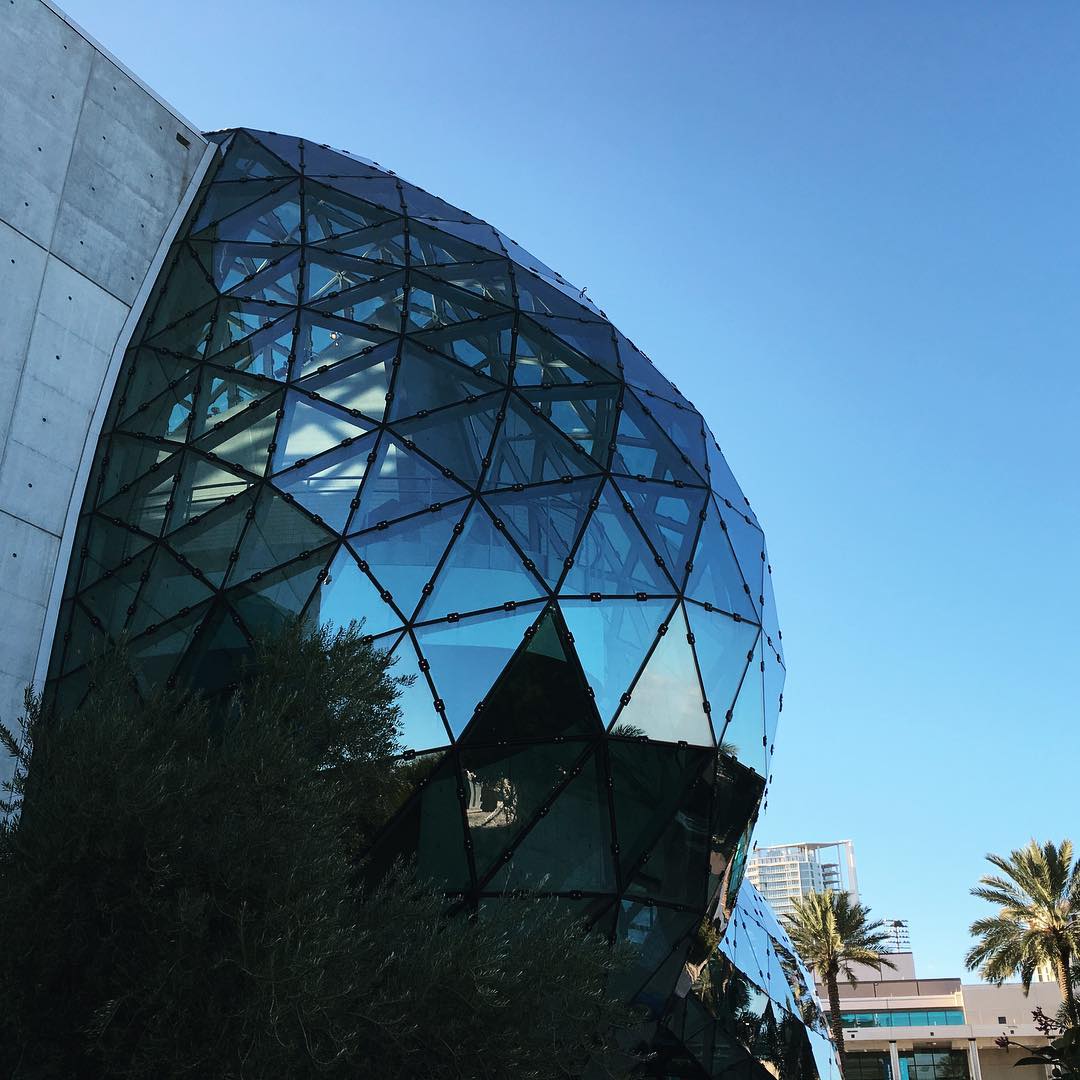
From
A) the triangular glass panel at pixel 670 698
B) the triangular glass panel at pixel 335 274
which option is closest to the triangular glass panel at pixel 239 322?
the triangular glass panel at pixel 335 274

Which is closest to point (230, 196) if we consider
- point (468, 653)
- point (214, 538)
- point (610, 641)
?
point (214, 538)

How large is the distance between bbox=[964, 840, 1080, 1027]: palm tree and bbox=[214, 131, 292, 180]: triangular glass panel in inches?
1329

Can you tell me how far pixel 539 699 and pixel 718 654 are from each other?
311 cm

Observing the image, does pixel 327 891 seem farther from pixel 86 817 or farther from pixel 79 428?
pixel 79 428

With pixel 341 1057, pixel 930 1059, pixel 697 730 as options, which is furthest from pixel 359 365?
pixel 930 1059

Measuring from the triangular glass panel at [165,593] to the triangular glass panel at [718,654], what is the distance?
6153 mm

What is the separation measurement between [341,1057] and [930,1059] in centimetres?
6344

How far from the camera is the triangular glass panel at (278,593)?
518 inches

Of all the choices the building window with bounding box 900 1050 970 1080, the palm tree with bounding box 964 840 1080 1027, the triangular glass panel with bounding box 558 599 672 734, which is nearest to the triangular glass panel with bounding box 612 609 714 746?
the triangular glass panel with bounding box 558 599 672 734

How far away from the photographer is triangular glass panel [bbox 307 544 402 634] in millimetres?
12953

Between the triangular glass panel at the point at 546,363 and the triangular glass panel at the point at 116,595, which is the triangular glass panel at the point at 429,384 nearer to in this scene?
the triangular glass panel at the point at 546,363

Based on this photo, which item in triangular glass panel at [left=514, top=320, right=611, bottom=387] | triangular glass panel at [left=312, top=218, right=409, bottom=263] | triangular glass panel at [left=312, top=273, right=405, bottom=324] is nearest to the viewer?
triangular glass panel at [left=514, top=320, right=611, bottom=387]

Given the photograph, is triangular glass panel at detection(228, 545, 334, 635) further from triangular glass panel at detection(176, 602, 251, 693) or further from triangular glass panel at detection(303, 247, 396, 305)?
triangular glass panel at detection(303, 247, 396, 305)

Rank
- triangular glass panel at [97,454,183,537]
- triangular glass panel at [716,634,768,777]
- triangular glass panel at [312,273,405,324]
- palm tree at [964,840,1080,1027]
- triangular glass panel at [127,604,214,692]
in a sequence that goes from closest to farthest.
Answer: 1. triangular glass panel at [127,604,214,692]
2. triangular glass panel at [716,634,768,777]
3. triangular glass panel at [97,454,183,537]
4. triangular glass panel at [312,273,405,324]
5. palm tree at [964,840,1080,1027]
